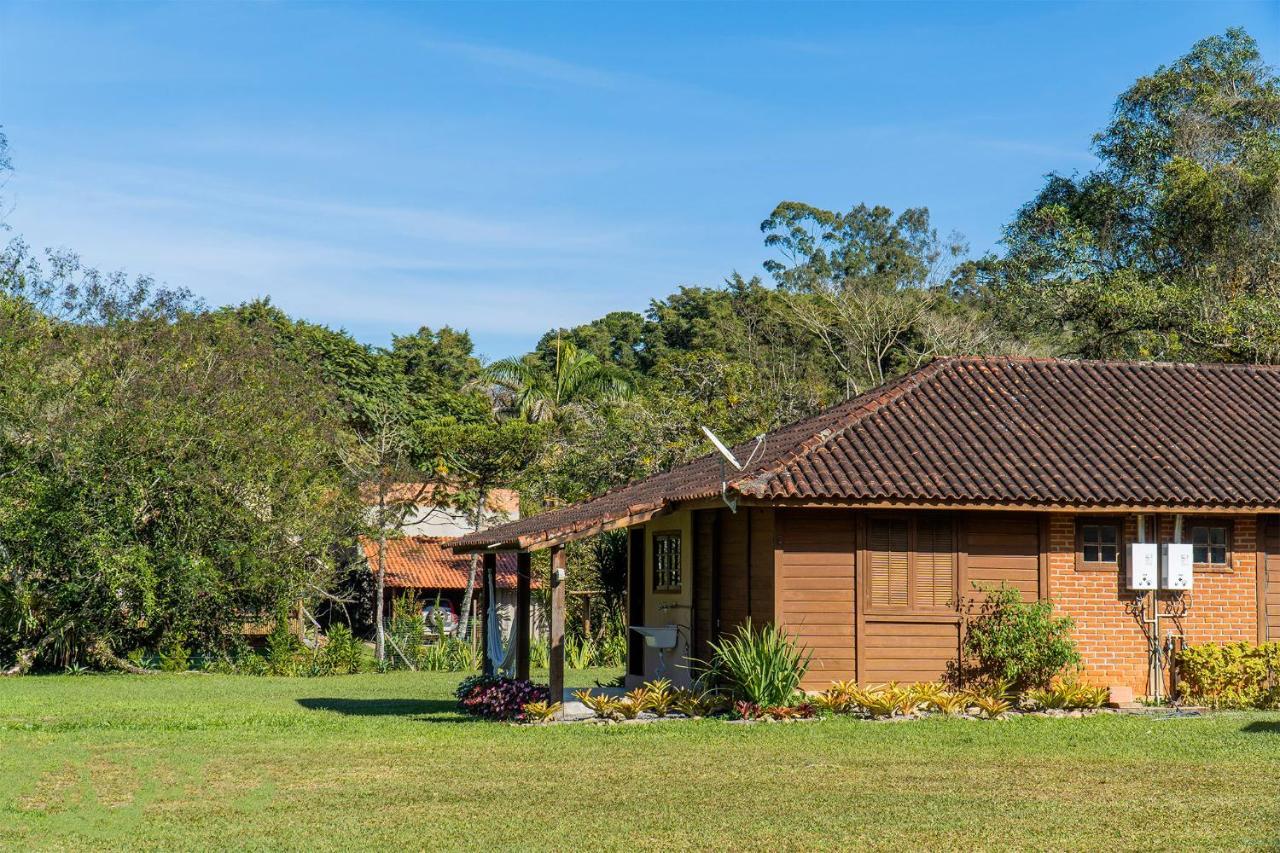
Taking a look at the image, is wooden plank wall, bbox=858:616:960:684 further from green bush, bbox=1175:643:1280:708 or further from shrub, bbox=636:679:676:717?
green bush, bbox=1175:643:1280:708

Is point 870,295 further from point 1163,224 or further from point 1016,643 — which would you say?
point 1016,643

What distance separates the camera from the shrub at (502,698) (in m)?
17.1

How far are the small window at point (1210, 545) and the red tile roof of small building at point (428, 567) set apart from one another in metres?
20.5

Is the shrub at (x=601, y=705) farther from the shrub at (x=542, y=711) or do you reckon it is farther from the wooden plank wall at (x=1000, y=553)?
the wooden plank wall at (x=1000, y=553)

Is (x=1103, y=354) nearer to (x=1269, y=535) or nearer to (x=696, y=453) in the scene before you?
(x=696, y=453)

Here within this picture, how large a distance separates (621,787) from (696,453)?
68.2ft

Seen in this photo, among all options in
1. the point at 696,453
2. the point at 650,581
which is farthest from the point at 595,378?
the point at 650,581

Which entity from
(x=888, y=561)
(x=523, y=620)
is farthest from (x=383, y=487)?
(x=888, y=561)

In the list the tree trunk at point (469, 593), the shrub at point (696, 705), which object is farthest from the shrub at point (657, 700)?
the tree trunk at point (469, 593)

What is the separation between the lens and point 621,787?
1186 cm

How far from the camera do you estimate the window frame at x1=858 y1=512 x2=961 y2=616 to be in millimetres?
17438

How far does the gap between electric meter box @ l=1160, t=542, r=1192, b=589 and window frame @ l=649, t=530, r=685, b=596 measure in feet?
20.1

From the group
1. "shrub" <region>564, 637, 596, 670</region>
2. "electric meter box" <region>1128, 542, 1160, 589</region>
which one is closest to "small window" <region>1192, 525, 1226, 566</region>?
"electric meter box" <region>1128, 542, 1160, 589</region>

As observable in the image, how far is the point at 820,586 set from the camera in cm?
1738
